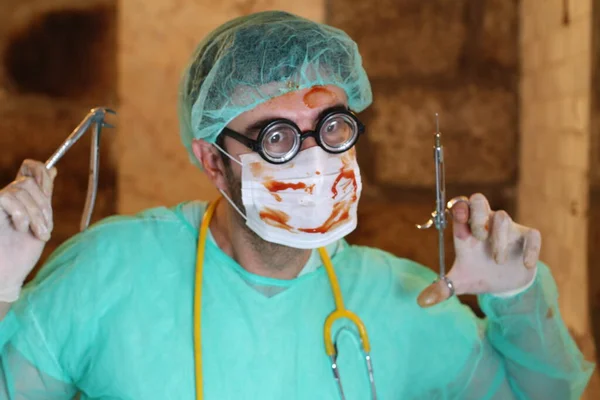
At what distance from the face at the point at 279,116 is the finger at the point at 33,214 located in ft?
1.38

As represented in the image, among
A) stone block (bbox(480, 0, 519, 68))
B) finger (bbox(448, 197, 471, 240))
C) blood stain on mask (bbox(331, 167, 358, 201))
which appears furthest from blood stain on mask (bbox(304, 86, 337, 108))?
stone block (bbox(480, 0, 519, 68))

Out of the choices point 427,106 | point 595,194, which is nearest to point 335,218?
point 595,194

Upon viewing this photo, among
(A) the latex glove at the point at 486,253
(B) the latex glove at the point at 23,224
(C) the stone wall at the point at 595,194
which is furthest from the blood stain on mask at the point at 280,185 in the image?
(C) the stone wall at the point at 595,194

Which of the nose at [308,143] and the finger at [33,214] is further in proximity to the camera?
the nose at [308,143]

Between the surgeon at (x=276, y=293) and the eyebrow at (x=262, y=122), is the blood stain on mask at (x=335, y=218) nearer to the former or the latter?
the surgeon at (x=276, y=293)

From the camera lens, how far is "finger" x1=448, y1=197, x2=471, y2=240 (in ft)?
4.71

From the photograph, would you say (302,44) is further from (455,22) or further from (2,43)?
(2,43)

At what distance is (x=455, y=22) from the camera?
7.70 ft

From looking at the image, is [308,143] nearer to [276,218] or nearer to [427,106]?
[276,218]

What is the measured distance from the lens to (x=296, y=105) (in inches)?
59.2

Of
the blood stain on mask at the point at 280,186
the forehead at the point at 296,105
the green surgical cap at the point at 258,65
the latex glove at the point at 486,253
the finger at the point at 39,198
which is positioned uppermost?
the green surgical cap at the point at 258,65

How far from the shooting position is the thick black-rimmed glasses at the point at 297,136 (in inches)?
58.3

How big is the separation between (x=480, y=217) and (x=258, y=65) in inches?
21.1

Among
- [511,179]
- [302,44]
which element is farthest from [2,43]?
[511,179]
